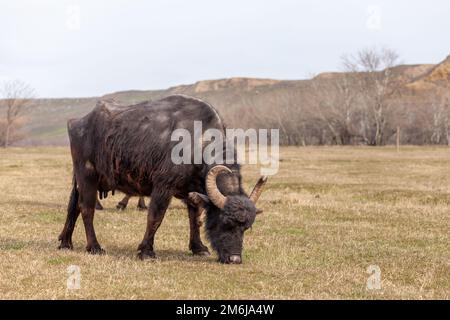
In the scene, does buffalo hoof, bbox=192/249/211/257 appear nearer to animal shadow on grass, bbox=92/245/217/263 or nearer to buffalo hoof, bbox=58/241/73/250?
animal shadow on grass, bbox=92/245/217/263

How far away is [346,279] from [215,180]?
291 centimetres

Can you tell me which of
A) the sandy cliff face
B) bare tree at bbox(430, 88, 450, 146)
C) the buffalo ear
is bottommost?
bare tree at bbox(430, 88, 450, 146)

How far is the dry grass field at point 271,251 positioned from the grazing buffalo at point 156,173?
62 centimetres

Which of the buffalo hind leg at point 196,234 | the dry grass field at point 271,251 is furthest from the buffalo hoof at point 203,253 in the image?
the dry grass field at point 271,251

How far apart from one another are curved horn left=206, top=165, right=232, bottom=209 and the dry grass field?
115 centimetres

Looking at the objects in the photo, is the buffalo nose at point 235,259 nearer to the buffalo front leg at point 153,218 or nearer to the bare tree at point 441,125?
the buffalo front leg at point 153,218

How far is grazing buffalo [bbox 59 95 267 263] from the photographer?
33.7 ft

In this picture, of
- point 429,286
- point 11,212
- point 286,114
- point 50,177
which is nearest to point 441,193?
point 429,286

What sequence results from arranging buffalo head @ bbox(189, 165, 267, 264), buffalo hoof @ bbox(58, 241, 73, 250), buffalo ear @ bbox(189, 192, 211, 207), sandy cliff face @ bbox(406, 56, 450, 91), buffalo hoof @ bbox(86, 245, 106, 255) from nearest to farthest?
buffalo head @ bbox(189, 165, 267, 264), buffalo ear @ bbox(189, 192, 211, 207), buffalo hoof @ bbox(86, 245, 106, 255), buffalo hoof @ bbox(58, 241, 73, 250), sandy cliff face @ bbox(406, 56, 450, 91)

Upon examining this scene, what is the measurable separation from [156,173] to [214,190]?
139cm

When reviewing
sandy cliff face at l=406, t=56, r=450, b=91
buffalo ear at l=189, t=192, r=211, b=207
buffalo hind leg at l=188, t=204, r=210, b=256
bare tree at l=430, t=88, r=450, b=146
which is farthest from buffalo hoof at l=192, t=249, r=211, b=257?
sandy cliff face at l=406, t=56, r=450, b=91

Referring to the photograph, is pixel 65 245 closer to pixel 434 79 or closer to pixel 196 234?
pixel 196 234

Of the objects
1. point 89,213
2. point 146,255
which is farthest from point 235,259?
point 89,213

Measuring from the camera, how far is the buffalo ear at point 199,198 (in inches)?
409
